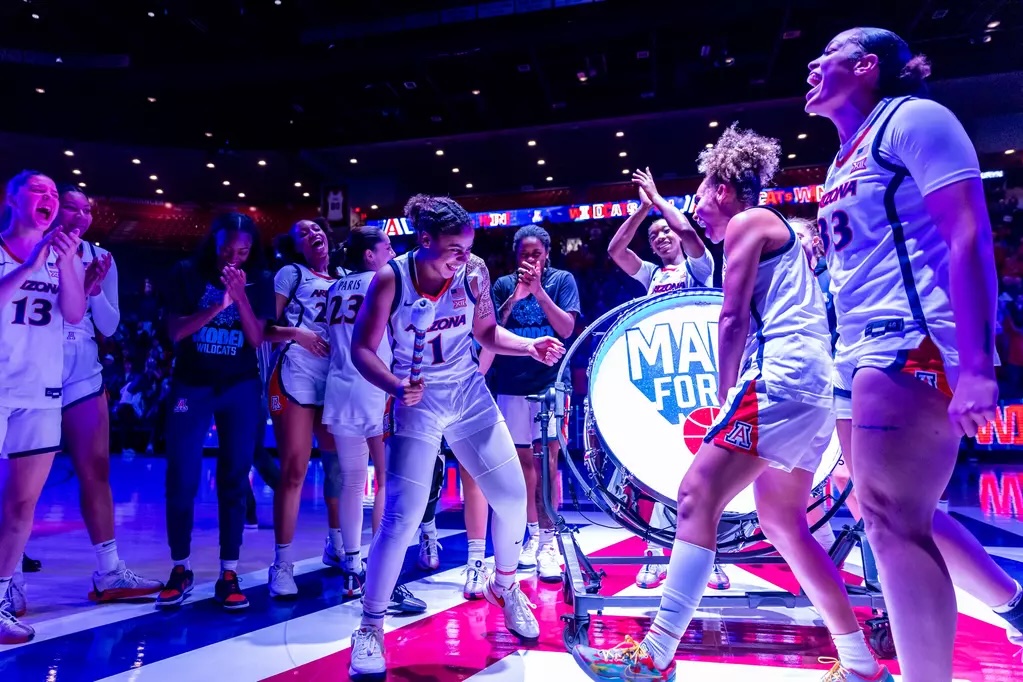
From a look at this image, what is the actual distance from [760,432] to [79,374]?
10.2ft

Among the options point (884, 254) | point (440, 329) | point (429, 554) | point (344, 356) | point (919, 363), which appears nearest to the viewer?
point (919, 363)

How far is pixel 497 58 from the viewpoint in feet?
46.2

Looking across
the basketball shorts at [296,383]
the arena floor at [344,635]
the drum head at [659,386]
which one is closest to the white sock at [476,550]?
the arena floor at [344,635]

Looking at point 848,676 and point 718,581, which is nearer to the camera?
point 848,676

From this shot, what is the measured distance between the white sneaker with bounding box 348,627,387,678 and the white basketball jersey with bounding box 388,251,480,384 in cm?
91

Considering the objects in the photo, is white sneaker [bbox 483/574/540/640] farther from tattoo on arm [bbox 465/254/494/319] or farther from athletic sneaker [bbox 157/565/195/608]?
athletic sneaker [bbox 157/565/195/608]

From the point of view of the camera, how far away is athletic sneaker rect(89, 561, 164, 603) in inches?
131

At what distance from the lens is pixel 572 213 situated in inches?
719

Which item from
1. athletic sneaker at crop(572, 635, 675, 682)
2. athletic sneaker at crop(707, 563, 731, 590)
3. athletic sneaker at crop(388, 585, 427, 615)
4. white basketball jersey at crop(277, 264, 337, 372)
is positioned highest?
white basketball jersey at crop(277, 264, 337, 372)

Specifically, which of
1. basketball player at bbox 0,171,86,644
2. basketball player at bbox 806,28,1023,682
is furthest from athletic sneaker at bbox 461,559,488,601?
basketball player at bbox 806,28,1023,682

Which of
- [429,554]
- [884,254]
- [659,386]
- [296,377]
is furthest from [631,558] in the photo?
[884,254]

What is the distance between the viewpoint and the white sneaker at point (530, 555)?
4039mm

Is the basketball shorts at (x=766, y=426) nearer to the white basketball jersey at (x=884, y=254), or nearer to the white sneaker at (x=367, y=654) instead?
the white basketball jersey at (x=884, y=254)

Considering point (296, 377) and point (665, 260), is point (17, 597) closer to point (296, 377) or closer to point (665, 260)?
point (296, 377)
